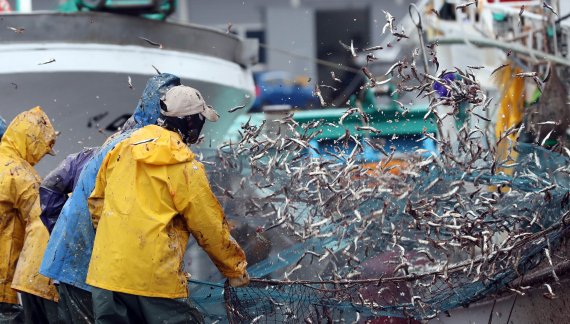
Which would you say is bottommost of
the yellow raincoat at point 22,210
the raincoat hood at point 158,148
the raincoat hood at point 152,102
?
the yellow raincoat at point 22,210

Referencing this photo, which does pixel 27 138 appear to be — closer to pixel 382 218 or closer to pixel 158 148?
pixel 158 148

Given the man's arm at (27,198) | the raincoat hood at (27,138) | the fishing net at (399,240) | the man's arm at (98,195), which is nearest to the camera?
the man's arm at (98,195)

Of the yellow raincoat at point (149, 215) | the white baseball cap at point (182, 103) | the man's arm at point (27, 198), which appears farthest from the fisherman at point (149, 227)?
the man's arm at point (27, 198)

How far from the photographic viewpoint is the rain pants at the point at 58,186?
21.0ft

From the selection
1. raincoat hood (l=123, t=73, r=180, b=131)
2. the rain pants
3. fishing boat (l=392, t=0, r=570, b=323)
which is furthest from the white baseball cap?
fishing boat (l=392, t=0, r=570, b=323)

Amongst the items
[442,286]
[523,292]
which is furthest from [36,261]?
[523,292]

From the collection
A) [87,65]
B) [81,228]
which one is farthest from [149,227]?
[87,65]

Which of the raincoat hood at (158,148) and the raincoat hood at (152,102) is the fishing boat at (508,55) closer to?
the raincoat hood at (152,102)

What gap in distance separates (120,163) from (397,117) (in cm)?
310

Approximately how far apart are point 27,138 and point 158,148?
241 centimetres

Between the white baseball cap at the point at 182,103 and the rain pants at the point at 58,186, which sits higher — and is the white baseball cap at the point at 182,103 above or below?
above

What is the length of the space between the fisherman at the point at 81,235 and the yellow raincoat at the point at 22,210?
1150 mm

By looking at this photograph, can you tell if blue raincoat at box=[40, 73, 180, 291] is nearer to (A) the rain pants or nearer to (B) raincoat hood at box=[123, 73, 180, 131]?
(B) raincoat hood at box=[123, 73, 180, 131]

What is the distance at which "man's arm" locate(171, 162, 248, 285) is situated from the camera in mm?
5258
